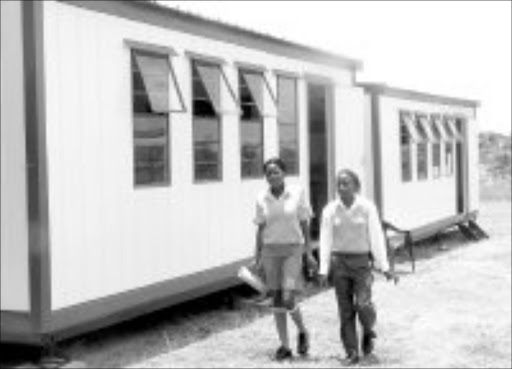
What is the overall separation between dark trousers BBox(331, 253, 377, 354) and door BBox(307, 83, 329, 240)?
216 inches

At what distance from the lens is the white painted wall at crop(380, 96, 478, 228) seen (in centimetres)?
1661

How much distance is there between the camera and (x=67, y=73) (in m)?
8.35

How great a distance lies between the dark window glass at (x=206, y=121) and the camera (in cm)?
1049

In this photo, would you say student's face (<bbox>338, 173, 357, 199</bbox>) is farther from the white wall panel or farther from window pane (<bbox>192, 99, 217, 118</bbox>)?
the white wall panel

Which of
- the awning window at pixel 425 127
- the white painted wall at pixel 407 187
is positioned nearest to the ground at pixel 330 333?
the white painted wall at pixel 407 187

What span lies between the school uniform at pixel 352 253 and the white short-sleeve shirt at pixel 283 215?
10.2 inches

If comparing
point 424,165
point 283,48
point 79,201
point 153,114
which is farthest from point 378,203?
point 79,201

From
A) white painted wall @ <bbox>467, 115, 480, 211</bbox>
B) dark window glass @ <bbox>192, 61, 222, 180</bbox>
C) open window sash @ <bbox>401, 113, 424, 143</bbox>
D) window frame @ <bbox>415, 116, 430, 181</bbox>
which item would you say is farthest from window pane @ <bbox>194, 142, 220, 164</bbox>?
white painted wall @ <bbox>467, 115, 480, 211</bbox>

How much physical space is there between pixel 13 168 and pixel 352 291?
3064 millimetres

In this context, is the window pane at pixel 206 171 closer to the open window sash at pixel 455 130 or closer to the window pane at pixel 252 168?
the window pane at pixel 252 168

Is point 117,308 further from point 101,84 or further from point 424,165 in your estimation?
point 424,165

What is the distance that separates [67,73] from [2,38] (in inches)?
24.2

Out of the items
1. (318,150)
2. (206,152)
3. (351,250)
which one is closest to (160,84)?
(206,152)

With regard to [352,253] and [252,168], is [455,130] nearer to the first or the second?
[252,168]
